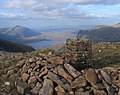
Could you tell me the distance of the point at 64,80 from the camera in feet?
79.8

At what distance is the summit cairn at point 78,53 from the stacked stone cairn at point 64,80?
196 cm

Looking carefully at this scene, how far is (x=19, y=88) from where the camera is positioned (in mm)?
23938

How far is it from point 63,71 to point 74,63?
329cm

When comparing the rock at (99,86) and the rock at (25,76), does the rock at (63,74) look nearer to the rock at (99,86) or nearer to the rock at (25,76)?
the rock at (99,86)

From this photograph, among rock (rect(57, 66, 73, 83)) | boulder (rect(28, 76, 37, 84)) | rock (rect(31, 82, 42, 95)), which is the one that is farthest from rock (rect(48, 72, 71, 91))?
boulder (rect(28, 76, 37, 84))

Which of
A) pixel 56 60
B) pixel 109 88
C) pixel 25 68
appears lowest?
pixel 109 88

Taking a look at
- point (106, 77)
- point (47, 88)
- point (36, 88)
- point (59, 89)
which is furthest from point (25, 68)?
point (106, 77)

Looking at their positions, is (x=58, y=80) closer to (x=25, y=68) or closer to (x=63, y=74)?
(x=63, y=74)

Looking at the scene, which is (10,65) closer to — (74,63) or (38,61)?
(38,61)

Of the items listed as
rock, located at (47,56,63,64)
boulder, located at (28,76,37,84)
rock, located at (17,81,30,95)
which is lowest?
rock, located at (17,81,30,95)

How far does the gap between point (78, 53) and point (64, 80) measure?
5905mm

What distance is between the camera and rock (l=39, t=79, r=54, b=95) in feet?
77.9

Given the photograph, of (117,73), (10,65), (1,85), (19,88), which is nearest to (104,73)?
(117,73)

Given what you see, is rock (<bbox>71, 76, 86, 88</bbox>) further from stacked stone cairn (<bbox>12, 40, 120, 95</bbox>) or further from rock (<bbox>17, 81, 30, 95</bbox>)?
rock (<bbox>17, 81, 30, 95</bbox>)
